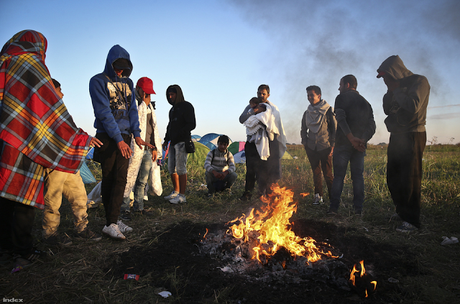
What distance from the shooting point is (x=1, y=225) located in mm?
2641

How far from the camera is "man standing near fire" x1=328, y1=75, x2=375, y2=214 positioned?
452cm

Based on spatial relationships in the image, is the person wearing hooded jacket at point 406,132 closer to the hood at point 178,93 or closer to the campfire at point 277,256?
the campfire at point 277,256

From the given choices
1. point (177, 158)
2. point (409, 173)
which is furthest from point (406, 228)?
point (177, 158)

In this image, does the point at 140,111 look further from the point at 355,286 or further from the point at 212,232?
the point at 355,286

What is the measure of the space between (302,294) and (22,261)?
2.78m

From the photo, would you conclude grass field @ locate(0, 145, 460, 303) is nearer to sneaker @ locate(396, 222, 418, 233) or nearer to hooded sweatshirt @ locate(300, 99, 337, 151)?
sneaker @ locate(396, 222, 418, 233)

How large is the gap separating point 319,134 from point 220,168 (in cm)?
257

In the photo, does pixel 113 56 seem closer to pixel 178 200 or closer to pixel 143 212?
pixel 143 212

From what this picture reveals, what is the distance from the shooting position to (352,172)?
15.0 feet

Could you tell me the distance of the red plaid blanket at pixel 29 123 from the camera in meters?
2.39

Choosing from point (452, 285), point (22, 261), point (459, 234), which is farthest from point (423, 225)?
point (22, 261)

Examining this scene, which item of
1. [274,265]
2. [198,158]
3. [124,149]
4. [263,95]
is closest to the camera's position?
[274,265]

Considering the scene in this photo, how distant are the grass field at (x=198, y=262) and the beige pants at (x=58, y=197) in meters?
0.29

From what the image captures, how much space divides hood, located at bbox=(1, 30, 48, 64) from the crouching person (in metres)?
4.10
